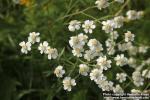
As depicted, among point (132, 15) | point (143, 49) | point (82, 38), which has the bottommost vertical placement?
point (82, 38)

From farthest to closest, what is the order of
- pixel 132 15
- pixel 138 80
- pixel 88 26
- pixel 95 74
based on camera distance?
pixel 132 15 → pixel 138 80 → pixel 88 26 → pixel 95 74

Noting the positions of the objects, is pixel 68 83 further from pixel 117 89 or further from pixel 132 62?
pixel 132 62

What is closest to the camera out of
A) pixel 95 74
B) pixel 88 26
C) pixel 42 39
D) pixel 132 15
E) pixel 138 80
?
pixel 95 74

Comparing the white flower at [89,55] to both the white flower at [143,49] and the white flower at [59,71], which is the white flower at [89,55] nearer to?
the white flower at [59,71]

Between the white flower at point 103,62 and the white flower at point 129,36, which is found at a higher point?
the white flower at point 129,36

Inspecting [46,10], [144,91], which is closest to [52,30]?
[46,10]

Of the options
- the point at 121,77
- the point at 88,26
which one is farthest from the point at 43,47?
the point at 121,77

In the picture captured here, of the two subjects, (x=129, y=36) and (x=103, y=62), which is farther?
(x=129, y=36)

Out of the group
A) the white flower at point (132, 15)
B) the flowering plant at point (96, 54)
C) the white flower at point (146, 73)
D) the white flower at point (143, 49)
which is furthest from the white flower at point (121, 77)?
the white flower at point (132, 15)

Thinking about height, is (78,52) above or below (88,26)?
below
